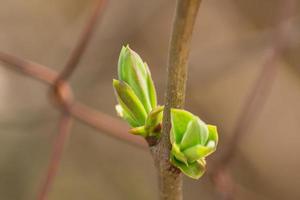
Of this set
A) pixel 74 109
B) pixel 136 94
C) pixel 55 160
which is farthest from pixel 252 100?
pixel 136 94

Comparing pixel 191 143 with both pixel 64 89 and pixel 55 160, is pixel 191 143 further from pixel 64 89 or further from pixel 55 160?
pixel 64 89

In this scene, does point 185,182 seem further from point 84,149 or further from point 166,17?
point 166,17

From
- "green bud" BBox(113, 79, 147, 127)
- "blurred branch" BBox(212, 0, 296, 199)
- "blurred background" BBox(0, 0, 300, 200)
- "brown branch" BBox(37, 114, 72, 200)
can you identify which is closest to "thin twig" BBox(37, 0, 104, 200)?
"brown branch" BBox(37, 114, 72, 200)

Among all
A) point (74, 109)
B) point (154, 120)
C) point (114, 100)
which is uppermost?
point (154, 120)

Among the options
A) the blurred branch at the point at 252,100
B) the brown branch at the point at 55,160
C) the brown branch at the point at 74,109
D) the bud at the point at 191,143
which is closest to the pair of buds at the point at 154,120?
the bud at the point at 191,143

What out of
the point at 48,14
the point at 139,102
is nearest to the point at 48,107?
the point at 48,14

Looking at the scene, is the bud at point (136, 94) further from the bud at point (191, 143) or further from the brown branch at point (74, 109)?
the brown branch at point (74, 109)
